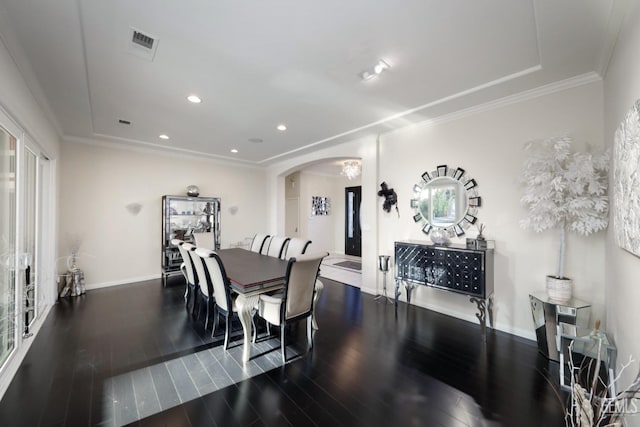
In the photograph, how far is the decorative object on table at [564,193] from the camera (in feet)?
7.40

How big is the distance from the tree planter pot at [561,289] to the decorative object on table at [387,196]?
6.76 ft

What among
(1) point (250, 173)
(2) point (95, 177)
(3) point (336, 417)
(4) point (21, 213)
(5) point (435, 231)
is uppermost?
(1) point (250, 173)

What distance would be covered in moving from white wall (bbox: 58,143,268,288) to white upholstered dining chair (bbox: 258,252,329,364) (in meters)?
3.95

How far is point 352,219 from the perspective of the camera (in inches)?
340

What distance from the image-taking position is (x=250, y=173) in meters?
6.88

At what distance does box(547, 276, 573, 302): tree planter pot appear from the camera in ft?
8.01

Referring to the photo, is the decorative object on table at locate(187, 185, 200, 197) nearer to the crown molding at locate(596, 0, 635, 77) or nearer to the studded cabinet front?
the studded cabinet front

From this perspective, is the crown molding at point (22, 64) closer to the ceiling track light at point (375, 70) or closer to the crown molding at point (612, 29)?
the ceiling track light at point (375, 70)

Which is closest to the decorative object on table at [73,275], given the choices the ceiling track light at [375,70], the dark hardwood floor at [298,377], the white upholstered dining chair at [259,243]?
the dark hardwood floor at [298,377]

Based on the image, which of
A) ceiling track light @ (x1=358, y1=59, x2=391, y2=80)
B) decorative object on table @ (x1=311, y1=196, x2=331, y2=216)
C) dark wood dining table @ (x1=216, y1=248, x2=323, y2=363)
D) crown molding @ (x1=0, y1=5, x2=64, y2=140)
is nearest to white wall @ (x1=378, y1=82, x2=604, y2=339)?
ceiling track light @ (x1=358, y1=59, x2=391, y2=80)

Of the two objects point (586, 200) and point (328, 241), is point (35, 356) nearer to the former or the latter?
point (586, 200)

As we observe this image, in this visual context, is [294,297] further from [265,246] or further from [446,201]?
[446,201]

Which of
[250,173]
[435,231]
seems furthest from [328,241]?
[435,231]

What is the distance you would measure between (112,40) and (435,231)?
4.02 m
